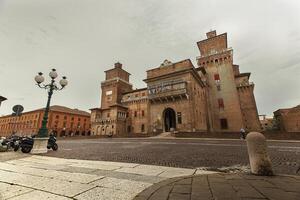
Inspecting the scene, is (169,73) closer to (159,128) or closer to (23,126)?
(159,128)

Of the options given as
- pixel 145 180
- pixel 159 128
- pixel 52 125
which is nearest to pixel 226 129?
pixel 159 128

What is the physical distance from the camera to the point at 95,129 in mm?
45125

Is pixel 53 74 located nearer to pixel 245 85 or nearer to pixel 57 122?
pixel 245 85

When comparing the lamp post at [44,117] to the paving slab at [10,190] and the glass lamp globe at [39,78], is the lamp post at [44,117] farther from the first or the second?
the paving slab at [10,190]

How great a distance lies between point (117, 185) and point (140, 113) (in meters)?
40.1

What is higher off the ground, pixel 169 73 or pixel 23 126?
pixel 169 73

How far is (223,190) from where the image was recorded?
2.65 m

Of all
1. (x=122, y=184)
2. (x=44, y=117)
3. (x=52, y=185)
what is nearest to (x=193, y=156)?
(x=122, y=184)

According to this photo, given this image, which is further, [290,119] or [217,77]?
[217,77]

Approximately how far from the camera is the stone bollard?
12.2 feet

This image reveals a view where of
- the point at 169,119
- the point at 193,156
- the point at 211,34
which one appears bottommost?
the point at 193,156

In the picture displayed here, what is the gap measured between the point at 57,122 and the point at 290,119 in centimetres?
7322

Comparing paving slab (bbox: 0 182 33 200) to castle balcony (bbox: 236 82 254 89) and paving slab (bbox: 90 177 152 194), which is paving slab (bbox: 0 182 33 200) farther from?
castle balcony (bbox: 236 82 254 89)

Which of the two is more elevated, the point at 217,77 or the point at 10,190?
the point at 217,77
